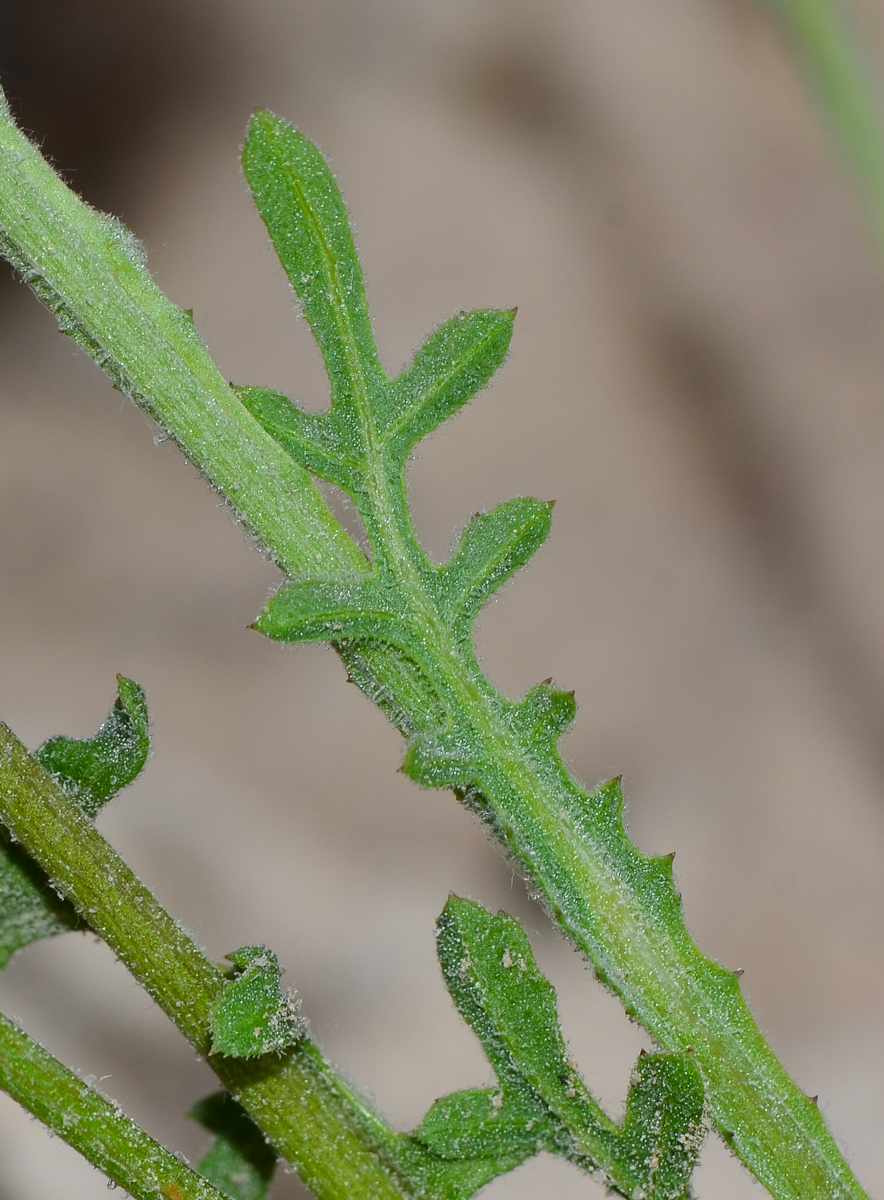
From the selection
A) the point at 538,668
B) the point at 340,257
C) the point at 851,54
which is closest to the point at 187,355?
the point at 340,257

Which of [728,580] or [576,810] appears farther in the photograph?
[728,580]

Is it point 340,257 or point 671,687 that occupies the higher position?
point 671,687

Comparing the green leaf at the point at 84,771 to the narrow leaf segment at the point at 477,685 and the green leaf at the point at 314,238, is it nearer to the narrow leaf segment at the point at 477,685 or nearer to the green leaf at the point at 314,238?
the narrow leaf segment at the point at 477,685

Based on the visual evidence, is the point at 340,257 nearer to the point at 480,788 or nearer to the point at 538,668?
the point at 480,788

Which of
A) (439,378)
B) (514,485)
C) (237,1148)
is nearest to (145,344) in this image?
(439,378)

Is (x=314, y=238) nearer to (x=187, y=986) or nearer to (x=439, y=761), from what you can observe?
(x=439, y=761)

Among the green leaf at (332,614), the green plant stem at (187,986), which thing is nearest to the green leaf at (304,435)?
the green leaf at (332,614)
